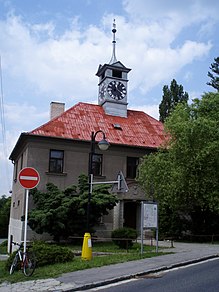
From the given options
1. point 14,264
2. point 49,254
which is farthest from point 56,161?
point 14,264

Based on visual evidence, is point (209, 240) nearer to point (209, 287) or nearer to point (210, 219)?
point (210, 219)

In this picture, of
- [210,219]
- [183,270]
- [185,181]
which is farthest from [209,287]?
[210,219]

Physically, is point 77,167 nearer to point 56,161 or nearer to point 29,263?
point 56,161

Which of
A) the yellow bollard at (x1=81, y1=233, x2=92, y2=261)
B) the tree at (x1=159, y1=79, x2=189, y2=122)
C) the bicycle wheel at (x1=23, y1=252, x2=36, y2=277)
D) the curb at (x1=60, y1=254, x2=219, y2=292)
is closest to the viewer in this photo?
the curb at (x1=60, y1=254, x2=219, y2=292)

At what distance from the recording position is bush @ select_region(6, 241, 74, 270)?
41.1 ft

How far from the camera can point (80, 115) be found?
103 ft

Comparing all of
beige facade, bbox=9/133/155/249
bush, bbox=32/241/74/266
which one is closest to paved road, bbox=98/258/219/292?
bush, bbox=32/241/74/266

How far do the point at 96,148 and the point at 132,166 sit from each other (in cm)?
346

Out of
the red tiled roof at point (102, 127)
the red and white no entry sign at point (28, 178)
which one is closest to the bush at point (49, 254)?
the red and white no entry sign at point (28, 178)

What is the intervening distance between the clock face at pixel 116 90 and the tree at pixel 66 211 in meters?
11.0

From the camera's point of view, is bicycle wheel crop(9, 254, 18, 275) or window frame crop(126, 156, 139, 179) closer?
bicycle wheel crop(9, 254, 18, 275)

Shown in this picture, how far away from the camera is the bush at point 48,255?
12.5 metres

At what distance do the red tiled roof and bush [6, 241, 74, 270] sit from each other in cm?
1473

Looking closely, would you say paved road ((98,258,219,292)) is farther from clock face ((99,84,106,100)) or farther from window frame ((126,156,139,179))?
clock face ((99,84,106,100))
